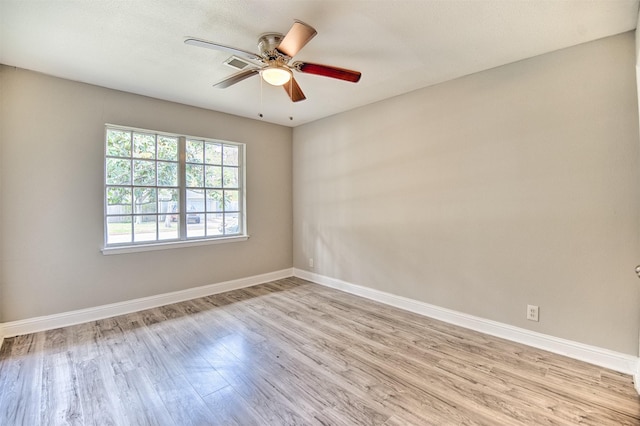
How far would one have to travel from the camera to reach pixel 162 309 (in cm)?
362

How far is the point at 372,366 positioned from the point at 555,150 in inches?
96.1

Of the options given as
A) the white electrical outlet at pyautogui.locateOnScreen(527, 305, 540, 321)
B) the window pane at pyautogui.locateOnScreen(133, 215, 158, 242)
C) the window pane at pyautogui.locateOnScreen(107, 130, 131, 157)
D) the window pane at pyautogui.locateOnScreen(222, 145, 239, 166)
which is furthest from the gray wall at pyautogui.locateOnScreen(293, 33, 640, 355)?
the window pane at pyautogui.locateOnScreen(107, 130, 131, 157)

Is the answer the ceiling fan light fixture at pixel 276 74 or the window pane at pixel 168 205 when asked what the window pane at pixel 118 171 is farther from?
the ceiling fan light fixture at pixel 276 74

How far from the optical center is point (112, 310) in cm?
338

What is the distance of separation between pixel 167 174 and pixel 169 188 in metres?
0.19

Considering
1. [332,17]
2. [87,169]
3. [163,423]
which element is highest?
[332,17]

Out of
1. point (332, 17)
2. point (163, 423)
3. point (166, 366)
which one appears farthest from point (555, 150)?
point (166, 366)

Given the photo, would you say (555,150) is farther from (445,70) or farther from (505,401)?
(505,401)

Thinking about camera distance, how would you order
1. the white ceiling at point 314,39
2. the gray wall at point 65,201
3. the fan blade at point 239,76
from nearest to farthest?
the white ceiling at point 314,39 < the fan blade at point 239,76 < the gray wall at point 65,201

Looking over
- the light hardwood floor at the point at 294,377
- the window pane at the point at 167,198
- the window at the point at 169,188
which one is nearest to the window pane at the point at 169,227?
the window at the point at 169,188

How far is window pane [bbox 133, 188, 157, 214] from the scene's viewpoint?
3.61 m

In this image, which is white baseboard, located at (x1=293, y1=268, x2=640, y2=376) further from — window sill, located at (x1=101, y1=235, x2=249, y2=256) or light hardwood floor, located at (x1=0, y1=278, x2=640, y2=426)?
window sill, located at (x1=101, y1=235, x2=249, y2=256)

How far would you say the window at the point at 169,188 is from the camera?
349 cm

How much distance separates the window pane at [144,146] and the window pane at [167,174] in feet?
0.55
